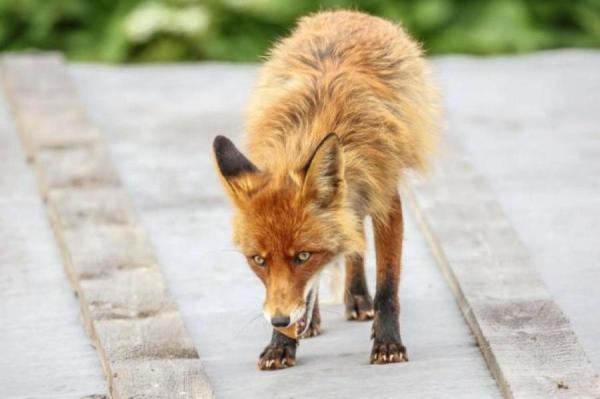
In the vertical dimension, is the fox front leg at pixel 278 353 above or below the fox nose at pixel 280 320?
below

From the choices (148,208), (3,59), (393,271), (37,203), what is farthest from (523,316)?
(3,59)

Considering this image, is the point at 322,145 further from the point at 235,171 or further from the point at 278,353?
the point at 278,353

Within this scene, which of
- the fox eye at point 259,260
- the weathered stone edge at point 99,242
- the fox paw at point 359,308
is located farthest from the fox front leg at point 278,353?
the fox paw at point 359,308

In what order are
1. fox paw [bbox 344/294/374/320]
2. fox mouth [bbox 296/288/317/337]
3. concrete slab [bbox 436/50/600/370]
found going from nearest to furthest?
fox mouth [bbox 296/288/317/337], fox paw [bbox 344/294/374/320], concrete slab [bbox 436/50/600/370]

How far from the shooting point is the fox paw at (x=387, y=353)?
6117mm

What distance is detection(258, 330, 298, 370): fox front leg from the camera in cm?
614

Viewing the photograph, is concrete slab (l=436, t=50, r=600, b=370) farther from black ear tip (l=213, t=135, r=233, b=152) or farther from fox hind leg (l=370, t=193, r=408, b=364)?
black ear tip (l=213, t=135, r=233, b=152)

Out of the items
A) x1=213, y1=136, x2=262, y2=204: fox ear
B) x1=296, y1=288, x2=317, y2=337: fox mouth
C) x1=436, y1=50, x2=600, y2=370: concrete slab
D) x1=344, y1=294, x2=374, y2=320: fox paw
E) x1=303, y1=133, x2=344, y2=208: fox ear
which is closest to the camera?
x1=303, y1=133, x2=344, y2=208: fox ear

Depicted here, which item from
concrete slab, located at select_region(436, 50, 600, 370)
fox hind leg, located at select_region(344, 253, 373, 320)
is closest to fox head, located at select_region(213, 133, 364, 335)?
fox hind leg, located at select_region(344, 253, 373, 320)

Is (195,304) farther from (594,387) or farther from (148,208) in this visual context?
(594,387)

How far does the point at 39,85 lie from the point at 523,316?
5.14m

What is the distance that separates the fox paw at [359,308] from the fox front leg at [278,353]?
2.30 feet

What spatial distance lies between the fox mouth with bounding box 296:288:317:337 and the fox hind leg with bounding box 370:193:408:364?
11.6 inches

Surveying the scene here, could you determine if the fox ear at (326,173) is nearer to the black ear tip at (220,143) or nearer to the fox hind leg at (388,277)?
the black ear tip at (220,143)
